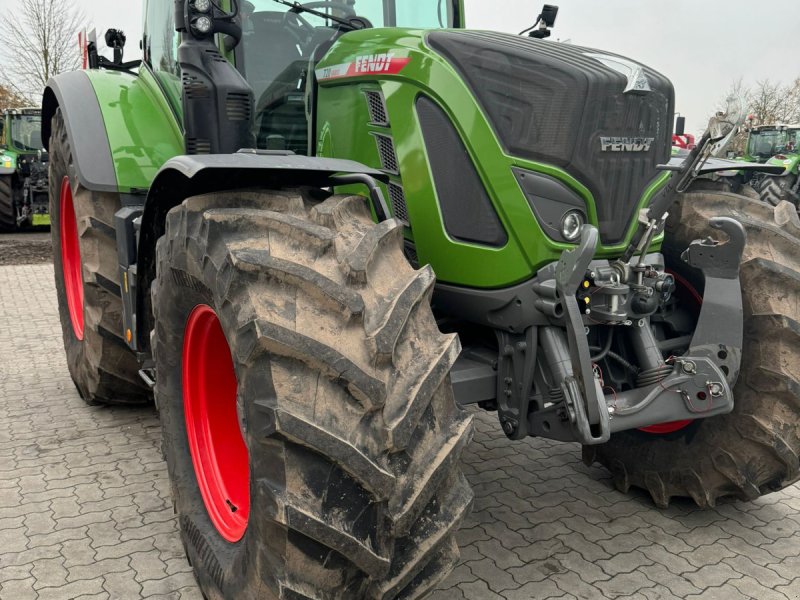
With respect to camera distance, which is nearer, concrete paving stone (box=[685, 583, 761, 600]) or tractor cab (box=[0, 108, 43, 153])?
concrete paving stone (box=[685, 583, 761, 600])

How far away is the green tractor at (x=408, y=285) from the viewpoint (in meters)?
1.86

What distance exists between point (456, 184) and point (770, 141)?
1946cm

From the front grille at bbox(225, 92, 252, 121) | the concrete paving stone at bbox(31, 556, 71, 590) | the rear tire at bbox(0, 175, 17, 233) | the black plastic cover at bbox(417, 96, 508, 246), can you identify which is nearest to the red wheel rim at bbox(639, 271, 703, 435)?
the black plastic cover at bbox(417, 96, 508, 246)

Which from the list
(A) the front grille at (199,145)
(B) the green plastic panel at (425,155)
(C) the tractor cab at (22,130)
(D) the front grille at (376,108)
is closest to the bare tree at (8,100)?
(C) the tractor cab at (22,130)

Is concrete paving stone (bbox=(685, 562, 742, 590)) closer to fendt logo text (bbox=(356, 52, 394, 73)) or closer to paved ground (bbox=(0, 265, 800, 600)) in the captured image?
paved ground (bbox=(0, 265, 800, 600))

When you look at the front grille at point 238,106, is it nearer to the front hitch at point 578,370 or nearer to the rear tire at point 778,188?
the front hitch at point 578,370

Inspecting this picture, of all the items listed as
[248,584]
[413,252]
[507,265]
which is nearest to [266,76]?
[413,252]

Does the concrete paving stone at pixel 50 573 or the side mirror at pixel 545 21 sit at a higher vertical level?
the side mirror at pixel 545 21

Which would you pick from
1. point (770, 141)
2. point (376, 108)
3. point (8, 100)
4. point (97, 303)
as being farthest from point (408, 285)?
point (8, 100)

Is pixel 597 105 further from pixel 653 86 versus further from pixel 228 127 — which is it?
pixel 228 127

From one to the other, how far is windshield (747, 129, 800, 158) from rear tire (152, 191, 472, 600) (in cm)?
1885

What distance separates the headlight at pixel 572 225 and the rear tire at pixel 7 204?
1367cm

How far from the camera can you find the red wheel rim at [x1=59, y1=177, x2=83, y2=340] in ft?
15.2

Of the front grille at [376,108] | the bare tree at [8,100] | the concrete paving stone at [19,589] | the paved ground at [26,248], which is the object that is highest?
the bare tree at [8,100]
